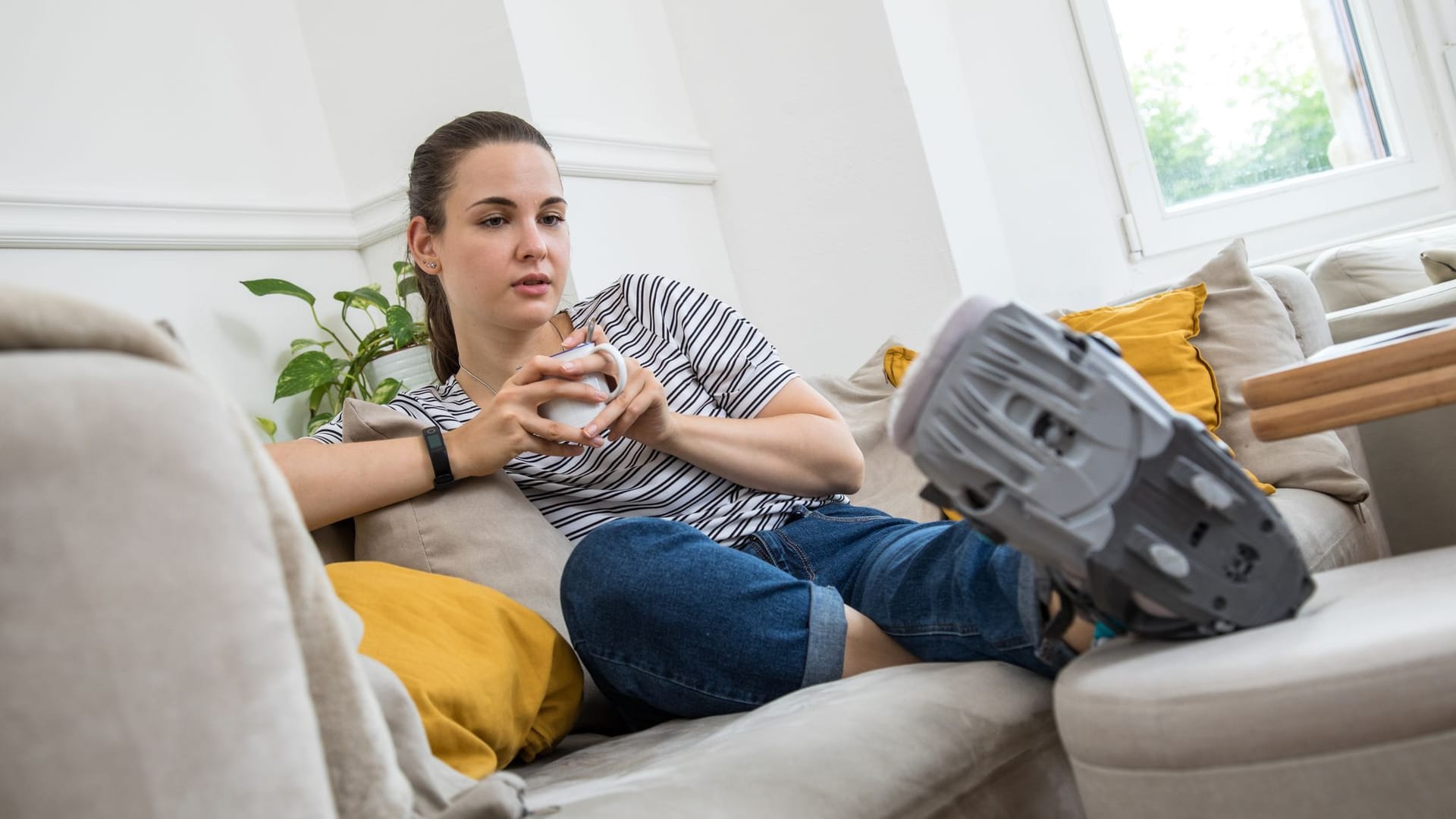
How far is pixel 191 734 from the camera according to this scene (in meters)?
0.52

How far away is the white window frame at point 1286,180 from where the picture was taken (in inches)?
121

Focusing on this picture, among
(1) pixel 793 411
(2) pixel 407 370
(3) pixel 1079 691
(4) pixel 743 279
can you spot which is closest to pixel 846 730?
(3) pixel 1079 691

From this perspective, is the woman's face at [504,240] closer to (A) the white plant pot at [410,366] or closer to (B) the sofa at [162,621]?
(A) the white plant pot at [410,366]

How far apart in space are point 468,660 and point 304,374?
120cm

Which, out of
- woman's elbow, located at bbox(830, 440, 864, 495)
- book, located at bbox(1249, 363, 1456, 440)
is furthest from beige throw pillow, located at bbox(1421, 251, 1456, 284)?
book, located at bbox(1249, 363, 1456, 440)

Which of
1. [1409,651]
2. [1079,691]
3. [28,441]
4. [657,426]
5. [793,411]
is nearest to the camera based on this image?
[28,441]

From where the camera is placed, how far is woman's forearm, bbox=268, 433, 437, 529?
1292 millimetres

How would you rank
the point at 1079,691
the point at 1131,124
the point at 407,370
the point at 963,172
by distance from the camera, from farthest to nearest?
the point at 1131,124 < the point at 963,172 < the point at 407,370 < the point at 1079,691

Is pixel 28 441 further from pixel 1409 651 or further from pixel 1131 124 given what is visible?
pixel 1131 124

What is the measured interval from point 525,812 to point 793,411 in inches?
31.7

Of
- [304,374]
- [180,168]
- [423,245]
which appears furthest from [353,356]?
[423,245]

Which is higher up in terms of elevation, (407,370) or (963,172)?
(963,172)

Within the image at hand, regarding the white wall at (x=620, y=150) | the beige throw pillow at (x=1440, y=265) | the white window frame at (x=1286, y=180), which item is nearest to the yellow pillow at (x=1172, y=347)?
the beige throw pillow at (x=1440, y=265)

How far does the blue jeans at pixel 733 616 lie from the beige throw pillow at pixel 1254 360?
839 mm
